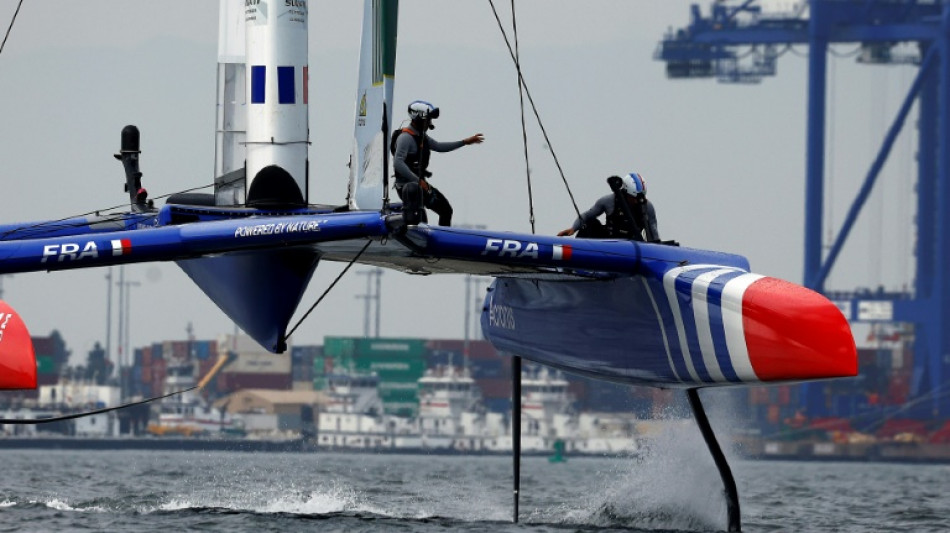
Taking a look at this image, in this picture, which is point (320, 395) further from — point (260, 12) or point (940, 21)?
point (260, 12)

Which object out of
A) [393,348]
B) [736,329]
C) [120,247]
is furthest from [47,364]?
[736,329]

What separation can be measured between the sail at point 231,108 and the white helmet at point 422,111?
2135 mm

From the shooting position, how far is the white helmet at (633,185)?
12.1m

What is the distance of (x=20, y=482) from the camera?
23.4 m

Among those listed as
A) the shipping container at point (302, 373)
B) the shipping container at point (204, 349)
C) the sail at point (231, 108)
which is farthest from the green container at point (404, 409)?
the sail at point (231, 108)

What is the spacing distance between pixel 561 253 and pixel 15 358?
3.47m

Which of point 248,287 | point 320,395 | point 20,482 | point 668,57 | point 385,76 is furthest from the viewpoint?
point 320,395

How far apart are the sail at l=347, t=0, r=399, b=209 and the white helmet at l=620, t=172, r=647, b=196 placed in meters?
1.48

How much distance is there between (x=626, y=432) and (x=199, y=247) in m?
73.7

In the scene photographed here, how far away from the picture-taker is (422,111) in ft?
37.6

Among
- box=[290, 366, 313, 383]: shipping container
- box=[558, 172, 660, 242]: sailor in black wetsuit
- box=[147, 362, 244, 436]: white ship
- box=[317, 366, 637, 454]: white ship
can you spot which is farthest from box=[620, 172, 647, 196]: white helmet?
box=[290, 366, 313, 383]: shipping container

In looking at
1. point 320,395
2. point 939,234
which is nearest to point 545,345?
point 939,234

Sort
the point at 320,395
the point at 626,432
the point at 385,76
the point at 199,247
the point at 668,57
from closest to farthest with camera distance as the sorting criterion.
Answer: the point at 199,247, the point at 385,76, the point at 668,57, the point at 626,432, the point at 320,395

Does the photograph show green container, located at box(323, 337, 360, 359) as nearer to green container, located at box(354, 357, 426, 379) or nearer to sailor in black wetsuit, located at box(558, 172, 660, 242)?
green container, located at box(354, 357, 426, 379)
